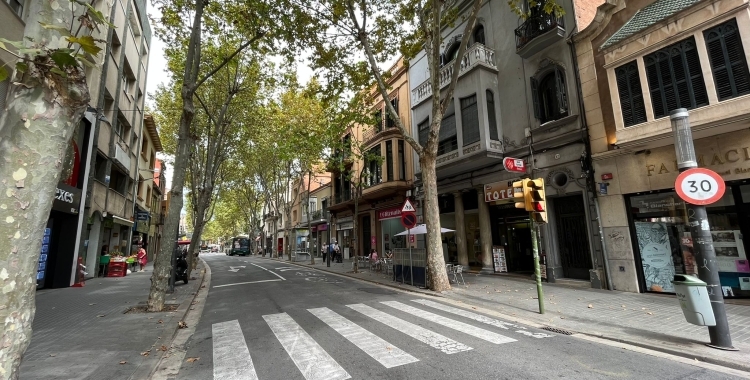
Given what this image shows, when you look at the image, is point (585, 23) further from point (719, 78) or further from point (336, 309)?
point (336, 309)

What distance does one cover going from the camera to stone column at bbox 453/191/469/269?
1617cm

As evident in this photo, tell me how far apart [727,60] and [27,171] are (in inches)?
502

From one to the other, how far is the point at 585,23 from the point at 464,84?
16.0 feet

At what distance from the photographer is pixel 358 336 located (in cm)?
565

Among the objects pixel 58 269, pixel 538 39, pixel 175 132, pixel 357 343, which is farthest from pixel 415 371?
pixel 175 132

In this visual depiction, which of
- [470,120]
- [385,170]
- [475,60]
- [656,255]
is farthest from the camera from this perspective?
[385,170]

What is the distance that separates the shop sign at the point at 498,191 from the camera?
43.8 ft

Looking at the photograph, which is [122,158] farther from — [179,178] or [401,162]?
[401,162]

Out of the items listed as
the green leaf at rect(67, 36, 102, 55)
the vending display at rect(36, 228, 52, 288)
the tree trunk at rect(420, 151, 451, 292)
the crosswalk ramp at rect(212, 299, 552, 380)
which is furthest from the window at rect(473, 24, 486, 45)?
the vending display at rect(36, 228, 52, 288)

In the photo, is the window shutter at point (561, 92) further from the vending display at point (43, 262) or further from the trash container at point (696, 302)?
the vending display at point (43, 262)

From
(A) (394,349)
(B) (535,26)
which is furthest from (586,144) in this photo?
(A) (394,349)

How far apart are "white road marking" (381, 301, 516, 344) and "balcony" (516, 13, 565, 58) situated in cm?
1066

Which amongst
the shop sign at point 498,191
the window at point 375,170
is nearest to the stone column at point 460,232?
the shop sign at point 498,191

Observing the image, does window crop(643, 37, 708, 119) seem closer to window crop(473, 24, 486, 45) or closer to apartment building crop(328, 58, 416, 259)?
window crop(473, 24, 486, 45)
